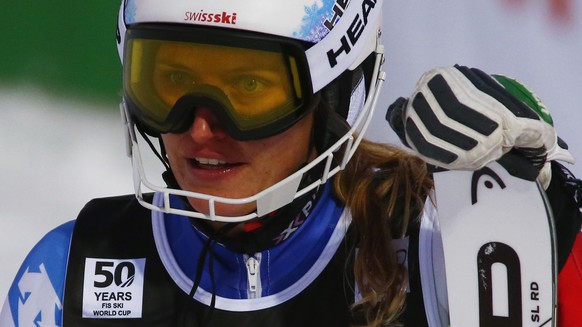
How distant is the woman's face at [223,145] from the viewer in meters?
1.95

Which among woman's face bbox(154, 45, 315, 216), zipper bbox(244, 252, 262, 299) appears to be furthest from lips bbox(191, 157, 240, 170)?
zipper bbox(244, 252, 262, 299)

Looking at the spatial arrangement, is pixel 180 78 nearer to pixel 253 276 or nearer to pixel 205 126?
pixel 205 126

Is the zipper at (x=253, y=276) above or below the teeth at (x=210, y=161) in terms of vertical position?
below

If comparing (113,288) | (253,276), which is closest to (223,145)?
(253,276)

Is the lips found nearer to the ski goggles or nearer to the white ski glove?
the ski goggles

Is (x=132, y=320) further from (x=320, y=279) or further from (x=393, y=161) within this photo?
(x=393, y=161)

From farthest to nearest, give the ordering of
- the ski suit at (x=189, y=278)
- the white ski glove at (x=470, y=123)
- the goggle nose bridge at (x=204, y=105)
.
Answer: the ski suit at (x=189, y=278) → the goggle nose bridge at (x=204, y=105) → the white ski glove at (x=470, y=123)

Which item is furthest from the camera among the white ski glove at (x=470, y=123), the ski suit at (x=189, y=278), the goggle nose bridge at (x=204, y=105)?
the ski suit at (x=189, y=278)

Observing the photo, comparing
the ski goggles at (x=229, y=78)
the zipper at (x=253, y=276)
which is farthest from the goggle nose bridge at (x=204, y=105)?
the zipper at (x=253, y=276)

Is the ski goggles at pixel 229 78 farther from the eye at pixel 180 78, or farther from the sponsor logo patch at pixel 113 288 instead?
the sponsor logo patch at pixel 113 288

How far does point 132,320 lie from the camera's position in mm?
2186

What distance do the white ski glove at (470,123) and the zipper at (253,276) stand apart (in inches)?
17.3

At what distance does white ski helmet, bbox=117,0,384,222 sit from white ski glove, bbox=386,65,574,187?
0.72 feet

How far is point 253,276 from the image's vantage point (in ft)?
7.06
